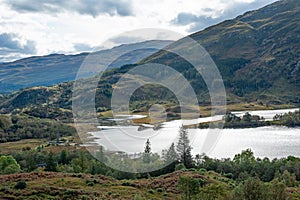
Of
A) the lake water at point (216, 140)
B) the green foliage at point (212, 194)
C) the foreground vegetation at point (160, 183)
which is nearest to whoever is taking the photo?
the green foliage at point (212, 194)

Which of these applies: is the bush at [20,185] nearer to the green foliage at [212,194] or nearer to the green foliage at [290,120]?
the green foliage at [212,194]

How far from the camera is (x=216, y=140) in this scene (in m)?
152

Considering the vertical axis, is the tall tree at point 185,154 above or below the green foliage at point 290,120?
below

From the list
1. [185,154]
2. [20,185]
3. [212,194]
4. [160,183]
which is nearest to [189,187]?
[212,194]

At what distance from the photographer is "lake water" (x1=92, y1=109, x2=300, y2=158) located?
119 meters

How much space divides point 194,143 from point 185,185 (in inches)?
3701

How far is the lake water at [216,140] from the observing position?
11862 centimetres

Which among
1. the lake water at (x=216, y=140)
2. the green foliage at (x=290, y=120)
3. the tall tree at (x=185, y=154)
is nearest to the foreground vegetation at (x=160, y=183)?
the tall tree at (x=185, y=154)

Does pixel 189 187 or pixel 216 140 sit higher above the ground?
pixel 189 187

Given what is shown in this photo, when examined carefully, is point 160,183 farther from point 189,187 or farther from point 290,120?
point 290,120

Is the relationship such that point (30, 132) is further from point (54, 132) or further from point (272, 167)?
point (272, 167)

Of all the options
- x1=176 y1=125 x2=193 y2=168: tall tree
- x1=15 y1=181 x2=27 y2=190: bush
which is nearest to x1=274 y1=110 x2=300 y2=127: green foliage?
x1=176 y1=125 x2=193 y2=168: tall tree

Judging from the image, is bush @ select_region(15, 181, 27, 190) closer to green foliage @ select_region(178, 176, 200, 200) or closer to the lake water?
green foliage @ select_region(178, 176, 200, 200)

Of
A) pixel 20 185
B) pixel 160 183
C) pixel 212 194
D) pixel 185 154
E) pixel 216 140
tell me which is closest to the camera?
pixel 212 194
